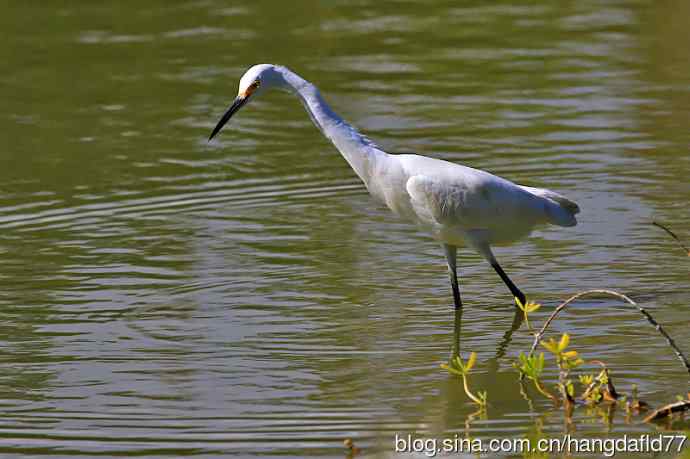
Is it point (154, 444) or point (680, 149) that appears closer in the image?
point (154, 444)

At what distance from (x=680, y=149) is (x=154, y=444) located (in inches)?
252

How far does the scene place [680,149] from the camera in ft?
37.2

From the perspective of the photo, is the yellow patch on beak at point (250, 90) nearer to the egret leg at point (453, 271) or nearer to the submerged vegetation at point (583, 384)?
the egret leg at point (453, 271)

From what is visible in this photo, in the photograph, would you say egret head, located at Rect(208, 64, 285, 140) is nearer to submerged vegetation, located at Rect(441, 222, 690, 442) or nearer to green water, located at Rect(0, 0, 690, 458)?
green water, located at Rect(0, 0, 690, 458)

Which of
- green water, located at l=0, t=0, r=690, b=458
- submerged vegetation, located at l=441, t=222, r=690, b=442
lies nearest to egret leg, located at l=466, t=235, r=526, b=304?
green water, located at l=0, t=0, r=690, b=458

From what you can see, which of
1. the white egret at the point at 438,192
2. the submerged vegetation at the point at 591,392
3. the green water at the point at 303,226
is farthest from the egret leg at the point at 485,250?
the submerged vegetation at the point at 591,392

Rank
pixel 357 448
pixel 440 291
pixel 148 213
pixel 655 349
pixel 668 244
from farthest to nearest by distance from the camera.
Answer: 1. pixel 148 213
2. pixel 668 244
3. pixel 440 291
4. pixel 655 349
5. pixel 357 448

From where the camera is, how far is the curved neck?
25.8 ft

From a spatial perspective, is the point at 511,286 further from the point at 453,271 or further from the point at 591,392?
the point at 591,392

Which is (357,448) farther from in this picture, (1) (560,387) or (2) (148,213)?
(2) (148,213)

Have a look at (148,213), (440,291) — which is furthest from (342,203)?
(440,291)

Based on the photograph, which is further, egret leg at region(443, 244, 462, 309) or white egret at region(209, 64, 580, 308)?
egret leg at region(443, 244, 462, 309)

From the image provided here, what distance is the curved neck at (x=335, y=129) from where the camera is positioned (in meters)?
7.87

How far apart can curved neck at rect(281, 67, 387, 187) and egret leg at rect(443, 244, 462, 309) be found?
23.8 inches
